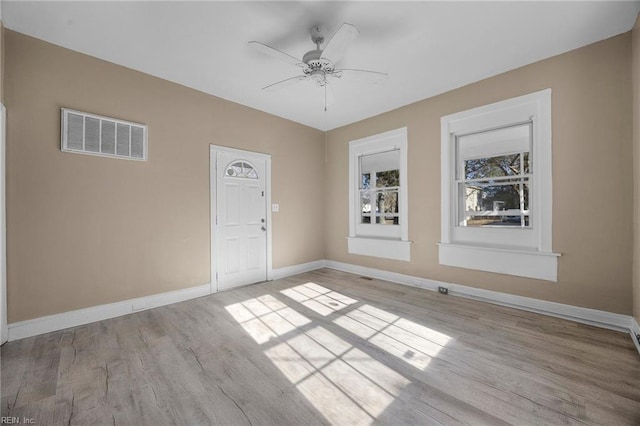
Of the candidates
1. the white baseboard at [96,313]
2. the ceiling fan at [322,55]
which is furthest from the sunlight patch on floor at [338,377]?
the ceiling fan at [322,55]

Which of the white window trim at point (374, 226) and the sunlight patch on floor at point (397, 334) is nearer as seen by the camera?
the sunlight patch on floor at point (397, 334)

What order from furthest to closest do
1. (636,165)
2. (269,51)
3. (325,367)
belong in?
1. (636,165)
2. (269,51)
3. (325,367)

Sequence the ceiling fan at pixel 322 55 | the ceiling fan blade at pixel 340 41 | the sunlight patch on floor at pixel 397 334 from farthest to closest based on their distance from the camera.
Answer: the sunlight patch on floor at pixel 397 334 < the ceiling fan at pixel 322 55 < the ceiling fan blade at pixel 340 41

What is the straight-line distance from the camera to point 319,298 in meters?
3.71

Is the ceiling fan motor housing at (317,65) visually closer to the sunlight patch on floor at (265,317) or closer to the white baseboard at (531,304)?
the sunlight patch on floor at (265,317)

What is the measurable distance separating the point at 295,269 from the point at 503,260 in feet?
10.9

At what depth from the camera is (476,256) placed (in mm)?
3572

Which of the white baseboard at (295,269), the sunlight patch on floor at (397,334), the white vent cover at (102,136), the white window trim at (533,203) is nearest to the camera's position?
the sunlight patch on floor at (397,334)

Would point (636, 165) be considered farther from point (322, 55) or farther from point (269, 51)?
point (269, 51)

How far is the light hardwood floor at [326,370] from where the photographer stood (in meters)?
1.64

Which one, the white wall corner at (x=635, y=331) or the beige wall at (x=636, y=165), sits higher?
the beige wall at (x=636, y=165)

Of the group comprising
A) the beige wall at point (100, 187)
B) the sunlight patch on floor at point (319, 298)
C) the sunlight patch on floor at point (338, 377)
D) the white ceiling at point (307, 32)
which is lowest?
the sunlight patch on floor at point (338, 377)

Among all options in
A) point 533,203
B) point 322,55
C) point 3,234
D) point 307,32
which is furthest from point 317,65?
point 3,234

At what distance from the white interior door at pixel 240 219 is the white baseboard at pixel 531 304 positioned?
222 centimetres
